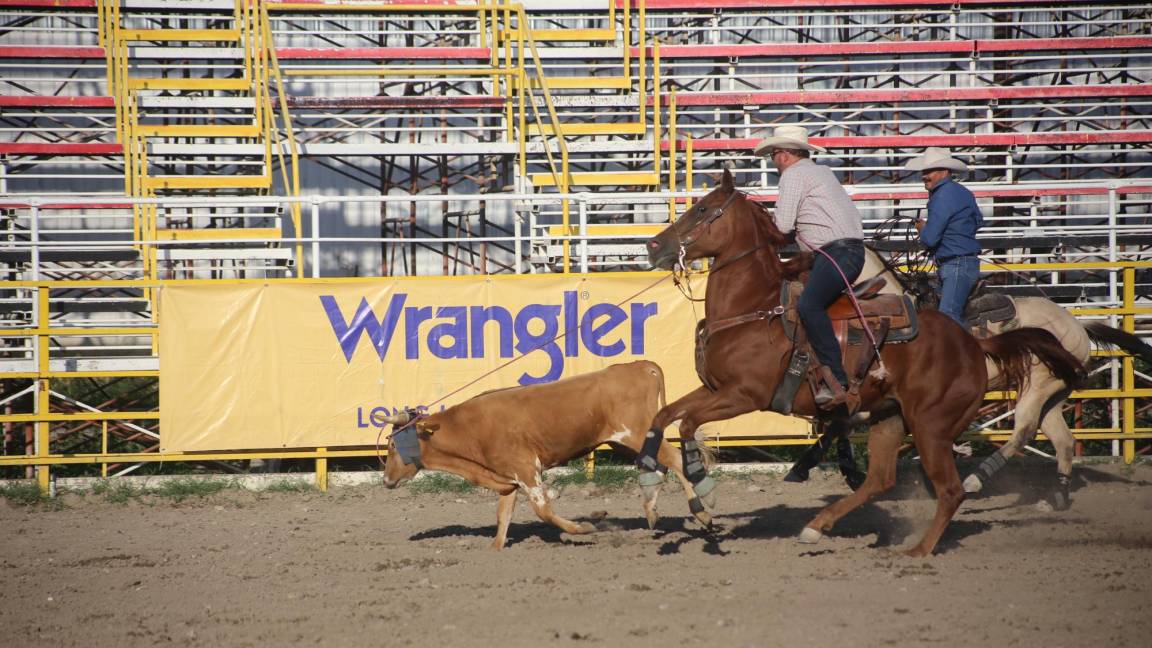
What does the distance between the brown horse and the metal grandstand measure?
21.4ft

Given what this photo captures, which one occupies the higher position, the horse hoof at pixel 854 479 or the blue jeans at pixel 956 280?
the blue jeans at pixel 956 280

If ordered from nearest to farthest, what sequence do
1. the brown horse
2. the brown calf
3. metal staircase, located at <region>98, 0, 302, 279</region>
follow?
the brown horse → the brown calf → metal staircase, located at <region>98, 0, 302, 279</region>

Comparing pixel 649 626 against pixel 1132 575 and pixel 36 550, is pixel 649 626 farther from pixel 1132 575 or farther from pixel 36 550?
pixel 36 550

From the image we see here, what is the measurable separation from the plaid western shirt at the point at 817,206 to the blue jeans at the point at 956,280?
1.65 metres

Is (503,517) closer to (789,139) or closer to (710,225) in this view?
(710,225)

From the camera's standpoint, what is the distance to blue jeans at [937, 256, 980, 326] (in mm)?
9000

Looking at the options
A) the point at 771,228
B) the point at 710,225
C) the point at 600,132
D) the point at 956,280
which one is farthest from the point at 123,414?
the point at 600,132

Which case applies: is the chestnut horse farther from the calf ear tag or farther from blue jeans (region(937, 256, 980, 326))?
the calf ear tag

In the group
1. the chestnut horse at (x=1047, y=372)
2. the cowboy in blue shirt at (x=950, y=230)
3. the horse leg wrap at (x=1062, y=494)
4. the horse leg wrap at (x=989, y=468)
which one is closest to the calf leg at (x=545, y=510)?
the chestnut horse at (x=1047, y=372)

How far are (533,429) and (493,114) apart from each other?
348 inches

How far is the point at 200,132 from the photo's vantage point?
15.7m

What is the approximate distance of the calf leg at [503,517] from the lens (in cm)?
836

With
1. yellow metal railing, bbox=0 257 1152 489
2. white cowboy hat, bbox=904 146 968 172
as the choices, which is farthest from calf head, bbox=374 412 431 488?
white cowboy hat, bbox=904 146 968 172

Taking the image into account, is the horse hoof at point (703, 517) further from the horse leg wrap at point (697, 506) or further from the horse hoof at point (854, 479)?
the horse hoof at point (854, 479)
